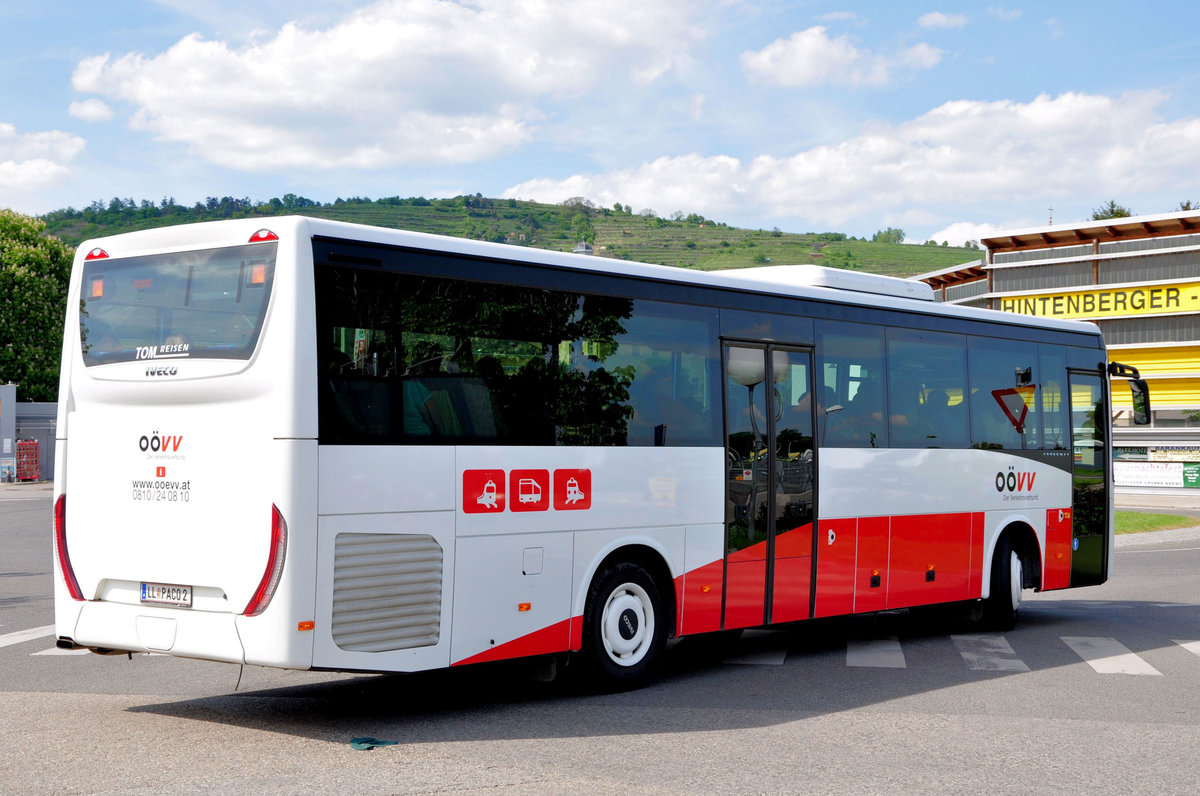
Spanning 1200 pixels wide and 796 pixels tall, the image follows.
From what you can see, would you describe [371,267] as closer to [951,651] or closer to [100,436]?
[100,436]

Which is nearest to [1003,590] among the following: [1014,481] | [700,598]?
[1014,481]

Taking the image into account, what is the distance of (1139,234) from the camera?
72312mm

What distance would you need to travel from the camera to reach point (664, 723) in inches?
320

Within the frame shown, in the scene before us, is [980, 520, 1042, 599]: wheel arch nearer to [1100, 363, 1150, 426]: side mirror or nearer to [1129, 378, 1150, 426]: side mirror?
[1100, 363, 1150, 426]: side mirror

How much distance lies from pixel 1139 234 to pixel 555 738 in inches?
2858

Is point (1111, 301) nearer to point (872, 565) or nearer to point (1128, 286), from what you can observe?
point (1128, 286)

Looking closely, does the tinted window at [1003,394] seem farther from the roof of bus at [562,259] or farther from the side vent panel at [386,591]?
the side vent panel at [386,591]

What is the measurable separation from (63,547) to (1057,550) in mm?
10672

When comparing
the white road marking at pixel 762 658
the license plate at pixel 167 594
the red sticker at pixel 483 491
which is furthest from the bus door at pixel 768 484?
the license plate at pixel 167 594

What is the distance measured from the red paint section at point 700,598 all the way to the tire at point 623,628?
0.62 feet

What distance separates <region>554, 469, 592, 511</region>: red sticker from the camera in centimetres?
885

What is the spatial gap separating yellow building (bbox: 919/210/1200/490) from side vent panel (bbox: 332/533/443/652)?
65434 mm

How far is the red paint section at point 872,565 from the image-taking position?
11.6 metres

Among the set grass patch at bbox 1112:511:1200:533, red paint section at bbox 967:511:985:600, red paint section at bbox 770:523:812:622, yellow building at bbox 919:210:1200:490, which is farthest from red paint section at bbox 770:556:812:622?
yellow building at bbox 919:210:1200:490
